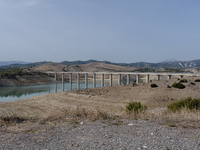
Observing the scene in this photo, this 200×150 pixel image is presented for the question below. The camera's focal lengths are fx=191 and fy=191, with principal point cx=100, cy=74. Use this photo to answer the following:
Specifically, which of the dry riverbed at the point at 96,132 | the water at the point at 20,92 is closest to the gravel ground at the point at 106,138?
the dry riverbed at the point at 96,132

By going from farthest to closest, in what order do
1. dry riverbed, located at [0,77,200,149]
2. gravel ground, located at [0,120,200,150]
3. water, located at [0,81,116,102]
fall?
water, located at [0,81,116,102] < dry riverbed, located at [0,77,200,149] < gravel ground, located at [0,120,200,150]

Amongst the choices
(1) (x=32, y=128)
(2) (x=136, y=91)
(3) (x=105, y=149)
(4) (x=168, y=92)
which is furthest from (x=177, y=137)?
(2) (x=136, y=91)

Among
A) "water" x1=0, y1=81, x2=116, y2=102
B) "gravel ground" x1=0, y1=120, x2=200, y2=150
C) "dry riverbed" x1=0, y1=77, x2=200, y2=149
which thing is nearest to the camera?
"gravel ground" x1=0, y1=120, x2=200, y2=150

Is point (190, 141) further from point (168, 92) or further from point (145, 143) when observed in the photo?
point (168, 92)

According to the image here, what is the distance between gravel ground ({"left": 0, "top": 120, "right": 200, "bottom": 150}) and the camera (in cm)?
728

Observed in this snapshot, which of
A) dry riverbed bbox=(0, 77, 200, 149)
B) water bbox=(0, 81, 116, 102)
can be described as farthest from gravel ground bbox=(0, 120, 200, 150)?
water bbox=(0, 81, 116, 102)

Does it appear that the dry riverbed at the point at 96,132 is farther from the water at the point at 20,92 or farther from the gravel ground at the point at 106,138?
the water at the point at 20,92

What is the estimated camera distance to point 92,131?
9.36 m

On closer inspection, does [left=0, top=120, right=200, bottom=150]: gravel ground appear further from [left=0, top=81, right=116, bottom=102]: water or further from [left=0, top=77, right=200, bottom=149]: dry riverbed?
[left=0, top=81, right=116, bottom=102]: water

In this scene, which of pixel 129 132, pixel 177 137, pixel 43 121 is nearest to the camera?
pixel 177 137

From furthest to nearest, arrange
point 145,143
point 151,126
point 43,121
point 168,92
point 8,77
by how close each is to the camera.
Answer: point 8,77 → point 168,92 → point 43,121 → point 151,126 → point 145,143

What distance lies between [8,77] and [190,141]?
9934 centimetres

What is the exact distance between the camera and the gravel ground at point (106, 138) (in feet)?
23.9

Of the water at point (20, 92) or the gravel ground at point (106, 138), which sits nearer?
the gravel ground at point (106, 138)
